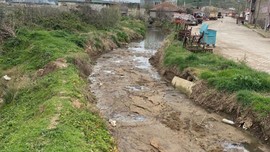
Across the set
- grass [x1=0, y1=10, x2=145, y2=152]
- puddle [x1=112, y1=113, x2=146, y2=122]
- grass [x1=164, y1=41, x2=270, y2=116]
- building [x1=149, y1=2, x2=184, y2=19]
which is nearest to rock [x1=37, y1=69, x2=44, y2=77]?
grass [x1=0, y1=10, x2=145, y2=152]

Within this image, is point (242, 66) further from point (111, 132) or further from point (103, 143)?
point (103, 143)

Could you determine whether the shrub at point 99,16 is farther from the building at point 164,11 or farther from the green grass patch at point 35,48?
the building at point 164,11

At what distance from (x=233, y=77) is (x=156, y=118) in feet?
14.1

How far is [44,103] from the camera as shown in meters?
11.2

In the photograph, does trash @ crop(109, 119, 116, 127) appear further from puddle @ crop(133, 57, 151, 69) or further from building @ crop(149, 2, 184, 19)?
building @ crop(149, 2, 184, 19)

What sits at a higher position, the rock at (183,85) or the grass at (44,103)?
the grass at (44,103)

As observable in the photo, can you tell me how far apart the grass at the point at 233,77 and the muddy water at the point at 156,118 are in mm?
1363

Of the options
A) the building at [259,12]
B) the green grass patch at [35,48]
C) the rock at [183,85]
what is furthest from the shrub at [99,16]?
the building at [259,12]

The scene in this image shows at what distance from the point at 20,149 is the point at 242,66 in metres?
12.2

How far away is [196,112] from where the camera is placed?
13852 mm

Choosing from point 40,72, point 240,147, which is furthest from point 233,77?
point 40,72

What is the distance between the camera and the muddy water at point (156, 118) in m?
10.8

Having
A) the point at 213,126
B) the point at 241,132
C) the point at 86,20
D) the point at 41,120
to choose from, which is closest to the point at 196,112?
the point at 213,126

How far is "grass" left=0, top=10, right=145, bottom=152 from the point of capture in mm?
8477
